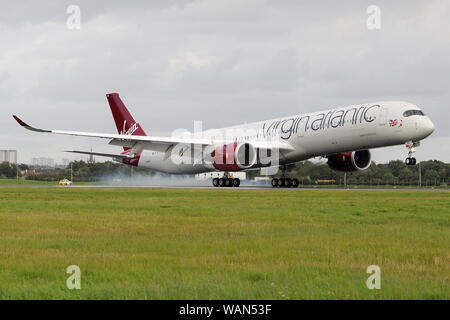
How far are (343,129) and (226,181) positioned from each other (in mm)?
13866

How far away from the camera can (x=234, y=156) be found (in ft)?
162

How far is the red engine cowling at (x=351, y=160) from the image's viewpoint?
50.3 meters

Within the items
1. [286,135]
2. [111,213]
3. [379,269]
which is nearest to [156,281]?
[379,269]

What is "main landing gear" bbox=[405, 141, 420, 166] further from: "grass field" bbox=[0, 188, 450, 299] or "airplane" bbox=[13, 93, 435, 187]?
"grass field" bbox=[0, 188, 450, 299]

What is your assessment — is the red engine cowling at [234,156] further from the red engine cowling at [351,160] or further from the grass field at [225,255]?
the grass field at [225,255]

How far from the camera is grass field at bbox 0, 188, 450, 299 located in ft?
28.3

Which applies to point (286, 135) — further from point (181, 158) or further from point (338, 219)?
point (338, 219)

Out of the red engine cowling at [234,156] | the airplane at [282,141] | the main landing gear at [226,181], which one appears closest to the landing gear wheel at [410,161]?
the airplane at [282,141]

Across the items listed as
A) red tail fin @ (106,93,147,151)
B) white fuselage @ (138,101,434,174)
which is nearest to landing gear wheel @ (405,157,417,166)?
white fuselage @ (138,101,434,174)

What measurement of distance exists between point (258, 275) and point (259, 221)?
9.30 meters

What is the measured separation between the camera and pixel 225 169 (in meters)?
51.5

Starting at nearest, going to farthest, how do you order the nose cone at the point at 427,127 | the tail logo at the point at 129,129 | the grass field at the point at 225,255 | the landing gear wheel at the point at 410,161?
the grass field at the point at 225,255, the landing gear wheel at the point at 410,161, the nose cone at the point at 427,127, the tail logo at the point at 129,129

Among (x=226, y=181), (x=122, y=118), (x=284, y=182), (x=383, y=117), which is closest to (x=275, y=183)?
(x=284, y=182)

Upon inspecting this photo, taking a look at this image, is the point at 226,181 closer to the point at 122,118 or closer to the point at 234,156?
the point at 234,156
